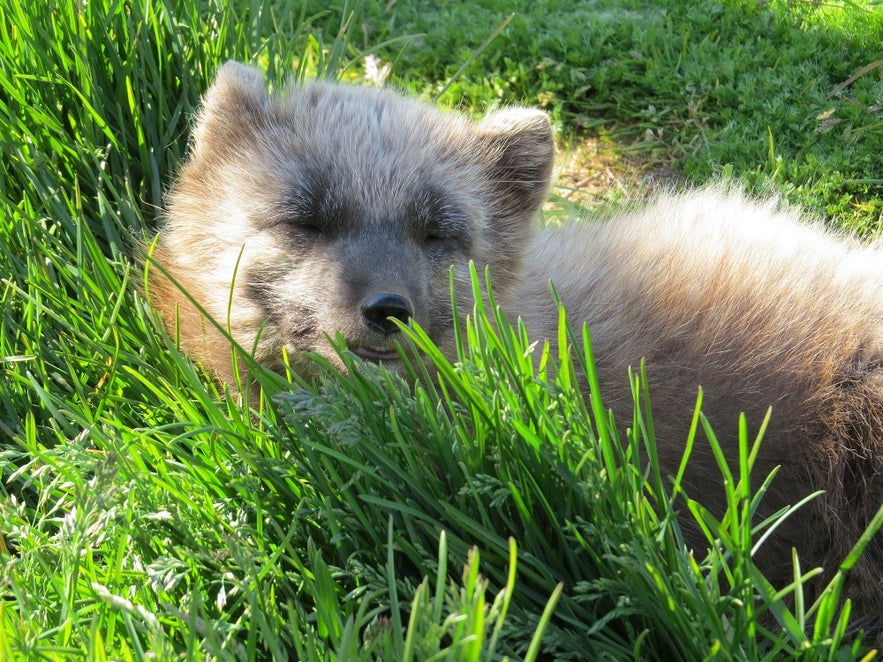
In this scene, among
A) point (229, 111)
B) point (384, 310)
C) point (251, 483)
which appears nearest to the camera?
point (251, 483)

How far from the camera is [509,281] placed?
387 centimetres

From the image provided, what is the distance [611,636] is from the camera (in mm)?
2428

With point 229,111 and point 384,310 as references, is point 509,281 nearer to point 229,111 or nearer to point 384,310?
point 384,310

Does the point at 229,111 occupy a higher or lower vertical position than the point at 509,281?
higher

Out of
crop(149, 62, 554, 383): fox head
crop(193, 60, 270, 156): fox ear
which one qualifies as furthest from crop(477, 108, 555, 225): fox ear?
crop(193, 60, 270, 156): fox ear

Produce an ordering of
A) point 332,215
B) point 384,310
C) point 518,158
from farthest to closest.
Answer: point 518,158 < point 332,215 < point 384,310

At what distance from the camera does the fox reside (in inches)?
135

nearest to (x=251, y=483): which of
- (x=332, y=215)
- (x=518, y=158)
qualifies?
(x=332, y=215)

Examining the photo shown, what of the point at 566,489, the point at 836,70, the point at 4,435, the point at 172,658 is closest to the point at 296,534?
the point at 172,658

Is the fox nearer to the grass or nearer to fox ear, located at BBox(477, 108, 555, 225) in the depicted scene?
fox ear, located at BBox(477, 108, 555, 225)

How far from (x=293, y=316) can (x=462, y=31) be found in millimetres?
3598

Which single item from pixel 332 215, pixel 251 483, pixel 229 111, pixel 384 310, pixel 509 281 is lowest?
pixel 251 483

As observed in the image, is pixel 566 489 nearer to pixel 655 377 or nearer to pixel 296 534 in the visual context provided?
pixel 296 534

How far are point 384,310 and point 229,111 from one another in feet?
4.09
